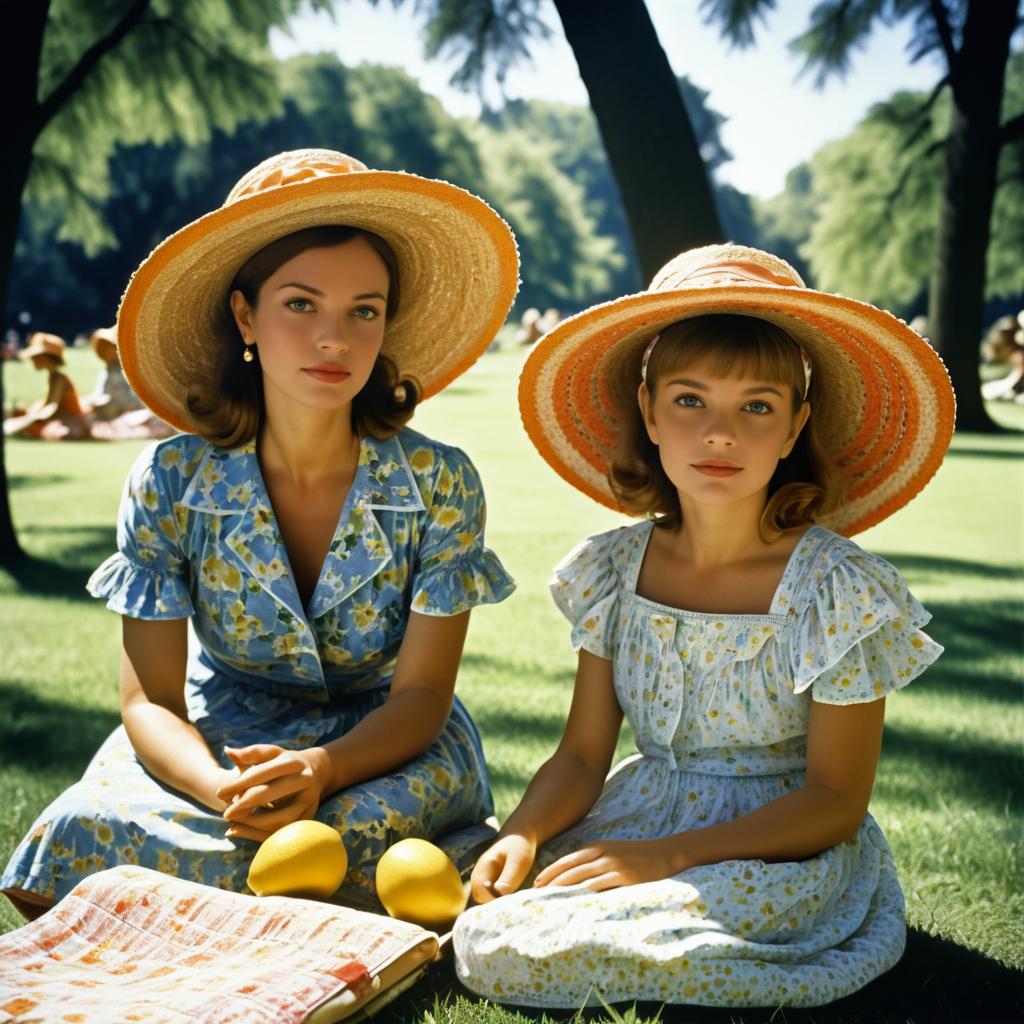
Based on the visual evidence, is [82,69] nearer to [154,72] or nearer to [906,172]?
[154,72]

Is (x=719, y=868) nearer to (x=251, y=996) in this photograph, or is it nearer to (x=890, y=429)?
(x=251, y=996)

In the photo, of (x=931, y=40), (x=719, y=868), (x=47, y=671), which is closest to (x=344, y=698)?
(x=719, y=868)

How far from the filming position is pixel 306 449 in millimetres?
3512

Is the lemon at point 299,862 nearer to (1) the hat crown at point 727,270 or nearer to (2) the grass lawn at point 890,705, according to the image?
(2) the grass lawn at point 890,705

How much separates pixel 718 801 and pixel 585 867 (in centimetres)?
49

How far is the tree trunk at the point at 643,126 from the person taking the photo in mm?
5453

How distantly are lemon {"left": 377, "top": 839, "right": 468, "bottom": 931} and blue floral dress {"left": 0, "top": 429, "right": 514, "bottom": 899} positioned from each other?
0.25 meters

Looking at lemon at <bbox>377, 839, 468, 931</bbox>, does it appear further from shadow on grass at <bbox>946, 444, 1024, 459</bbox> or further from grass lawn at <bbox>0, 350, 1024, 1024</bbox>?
shadow on grass at <bbox>946, 444, 1024, 459</bbox>

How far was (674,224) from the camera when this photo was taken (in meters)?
5.64

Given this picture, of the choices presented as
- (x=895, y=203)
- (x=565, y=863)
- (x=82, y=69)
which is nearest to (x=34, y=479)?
(x=82, y=69)

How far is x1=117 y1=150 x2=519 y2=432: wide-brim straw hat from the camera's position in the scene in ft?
10.5

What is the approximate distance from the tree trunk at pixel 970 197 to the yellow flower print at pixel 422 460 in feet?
49.2

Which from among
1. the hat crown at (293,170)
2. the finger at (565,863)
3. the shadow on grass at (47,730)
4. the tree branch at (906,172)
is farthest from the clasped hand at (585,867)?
the tree branch at (906,172)

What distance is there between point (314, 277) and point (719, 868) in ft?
5.91
